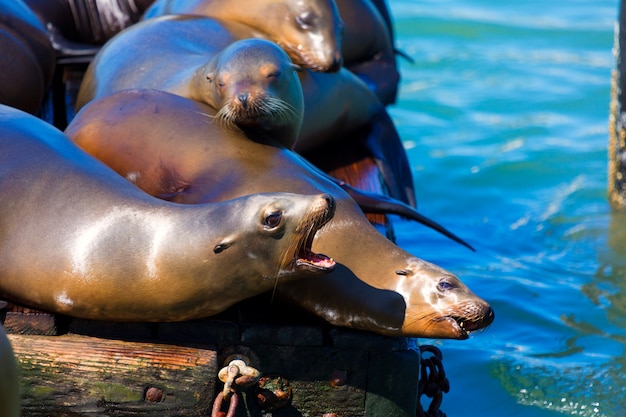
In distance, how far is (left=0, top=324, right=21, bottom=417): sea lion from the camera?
190 cm

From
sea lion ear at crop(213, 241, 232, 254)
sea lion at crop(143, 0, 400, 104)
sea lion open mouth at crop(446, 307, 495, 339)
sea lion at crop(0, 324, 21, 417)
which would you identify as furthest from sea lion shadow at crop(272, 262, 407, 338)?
sea lion at crop(143, 0, 400, 104)

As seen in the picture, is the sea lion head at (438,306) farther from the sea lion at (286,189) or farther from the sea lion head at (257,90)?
the sea lion head at (257,90)

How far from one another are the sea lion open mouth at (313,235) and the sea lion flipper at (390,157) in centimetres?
207

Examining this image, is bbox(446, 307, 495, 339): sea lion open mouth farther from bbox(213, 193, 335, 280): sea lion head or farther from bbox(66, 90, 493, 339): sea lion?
bbox(213, 193, 335, 280): sea lion head

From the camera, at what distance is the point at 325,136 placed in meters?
4.67

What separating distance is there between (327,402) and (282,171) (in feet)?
2.15

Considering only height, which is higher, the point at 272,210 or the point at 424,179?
the point at 272,210

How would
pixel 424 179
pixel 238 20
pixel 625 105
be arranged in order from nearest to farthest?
pixel 238 20
pixel 625 105
pixel 424 179

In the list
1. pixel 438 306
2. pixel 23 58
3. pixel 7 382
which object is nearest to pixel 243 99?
pixel 438 306

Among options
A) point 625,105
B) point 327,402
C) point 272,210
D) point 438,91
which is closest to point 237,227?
point 272,210

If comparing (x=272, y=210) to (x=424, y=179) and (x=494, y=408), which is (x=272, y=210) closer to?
(x=494, y=408)

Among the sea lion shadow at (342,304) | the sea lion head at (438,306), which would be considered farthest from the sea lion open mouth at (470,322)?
the sea lion shadow at (342,304)

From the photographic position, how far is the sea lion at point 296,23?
429cm

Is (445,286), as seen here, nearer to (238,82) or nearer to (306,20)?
(238,82)
